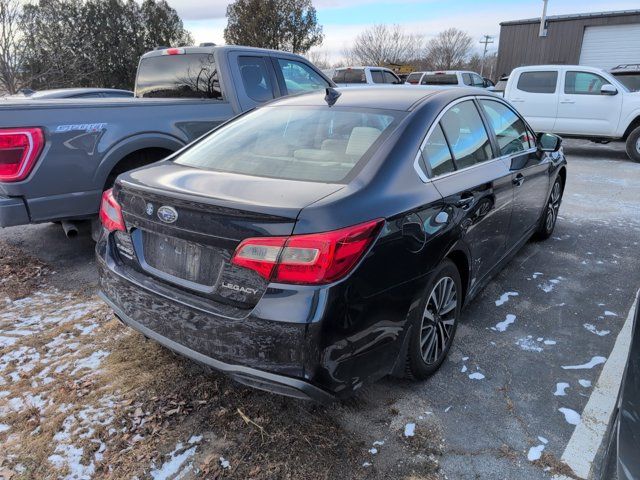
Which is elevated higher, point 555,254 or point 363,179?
point 363,179

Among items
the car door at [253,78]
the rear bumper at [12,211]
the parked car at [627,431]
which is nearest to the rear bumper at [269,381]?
the parked car at [627,431]

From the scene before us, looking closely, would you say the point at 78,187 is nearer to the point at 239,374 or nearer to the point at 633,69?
the point at 239,374

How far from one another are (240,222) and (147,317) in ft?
2.57

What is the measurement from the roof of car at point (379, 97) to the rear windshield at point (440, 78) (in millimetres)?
14867

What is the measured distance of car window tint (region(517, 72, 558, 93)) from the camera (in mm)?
11281

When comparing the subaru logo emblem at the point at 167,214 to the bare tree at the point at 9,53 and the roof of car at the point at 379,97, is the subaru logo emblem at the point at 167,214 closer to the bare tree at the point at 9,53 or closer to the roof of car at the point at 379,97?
the roof of car at the point at 379,97

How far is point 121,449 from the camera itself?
2322 mm

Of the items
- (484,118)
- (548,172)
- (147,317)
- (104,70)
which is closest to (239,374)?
(147,317)

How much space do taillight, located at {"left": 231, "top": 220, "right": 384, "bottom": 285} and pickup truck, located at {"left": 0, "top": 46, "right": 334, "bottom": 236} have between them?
271cm

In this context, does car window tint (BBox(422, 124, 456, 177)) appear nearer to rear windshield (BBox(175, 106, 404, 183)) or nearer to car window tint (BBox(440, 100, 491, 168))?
car window tint (BBox(440, 100, 491, 168))

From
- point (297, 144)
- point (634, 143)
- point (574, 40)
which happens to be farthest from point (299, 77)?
point (574, 40)

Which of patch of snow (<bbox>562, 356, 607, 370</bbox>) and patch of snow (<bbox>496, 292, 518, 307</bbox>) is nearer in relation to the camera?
patch of snow (<bbox>562, 356, 607, 370</bbox>)

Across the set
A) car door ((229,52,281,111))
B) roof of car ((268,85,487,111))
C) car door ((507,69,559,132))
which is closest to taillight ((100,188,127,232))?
roof of car ((268,85,487,111))

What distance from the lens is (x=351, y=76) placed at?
16.9m
